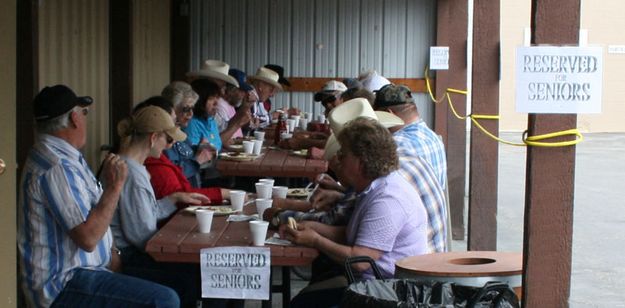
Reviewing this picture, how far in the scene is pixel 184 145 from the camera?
23.8 ft

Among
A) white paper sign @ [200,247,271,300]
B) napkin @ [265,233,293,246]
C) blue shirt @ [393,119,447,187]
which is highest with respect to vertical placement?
blue shirt @ [393,119,447,187]

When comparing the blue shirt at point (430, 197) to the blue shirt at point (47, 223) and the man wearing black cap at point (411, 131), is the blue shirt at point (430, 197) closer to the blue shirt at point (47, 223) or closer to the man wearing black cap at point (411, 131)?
the man wearing black cap at point (411, 131)

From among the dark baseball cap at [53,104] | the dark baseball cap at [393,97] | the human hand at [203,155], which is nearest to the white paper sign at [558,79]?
the dark baseball cap at [53,104]

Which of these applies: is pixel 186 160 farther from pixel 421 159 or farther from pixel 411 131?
pixel 421 159

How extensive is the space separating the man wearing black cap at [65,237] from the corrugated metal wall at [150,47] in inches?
215

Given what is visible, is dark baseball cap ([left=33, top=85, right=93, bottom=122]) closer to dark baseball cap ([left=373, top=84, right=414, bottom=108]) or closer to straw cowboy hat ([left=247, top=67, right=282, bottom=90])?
dark baseball cap ([left=373, top=84, right=414, bottom=108])

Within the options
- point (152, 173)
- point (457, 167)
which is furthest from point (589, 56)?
point (457, 167)

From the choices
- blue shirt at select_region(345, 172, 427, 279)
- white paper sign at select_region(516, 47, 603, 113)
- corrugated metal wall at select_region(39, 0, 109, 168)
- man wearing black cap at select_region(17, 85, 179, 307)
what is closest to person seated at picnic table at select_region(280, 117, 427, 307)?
blue shirt at select_region(345, 172, 427, 279)

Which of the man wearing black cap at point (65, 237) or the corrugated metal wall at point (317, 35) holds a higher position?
the corrugated metal wall at point (317, 35)

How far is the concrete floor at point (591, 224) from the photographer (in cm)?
801

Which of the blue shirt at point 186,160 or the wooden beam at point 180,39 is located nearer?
the blue shirt at point 186,160

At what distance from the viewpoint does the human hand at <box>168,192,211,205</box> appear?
5.39 metres

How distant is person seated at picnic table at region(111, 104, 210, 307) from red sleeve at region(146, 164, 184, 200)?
0.21 metres

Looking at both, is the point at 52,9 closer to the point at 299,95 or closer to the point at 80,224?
the point at 80,224
